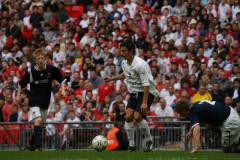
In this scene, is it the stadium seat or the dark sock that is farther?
the stadium seat

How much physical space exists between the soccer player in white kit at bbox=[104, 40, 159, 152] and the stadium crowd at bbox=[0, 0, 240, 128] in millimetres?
4540

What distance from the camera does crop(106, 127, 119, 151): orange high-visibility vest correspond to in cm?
2227

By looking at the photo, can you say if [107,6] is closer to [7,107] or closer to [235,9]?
[235,9]

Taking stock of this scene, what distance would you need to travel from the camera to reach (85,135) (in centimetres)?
2322

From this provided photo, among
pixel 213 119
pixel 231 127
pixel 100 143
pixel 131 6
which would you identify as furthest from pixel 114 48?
pixel 213 119

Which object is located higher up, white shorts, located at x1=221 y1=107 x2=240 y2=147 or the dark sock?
white shorts, located at x1=221 y1=107 x2=240 y2=147

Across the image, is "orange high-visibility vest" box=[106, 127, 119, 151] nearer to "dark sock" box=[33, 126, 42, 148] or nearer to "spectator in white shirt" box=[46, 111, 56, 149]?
"spectator in white shirt" box=[46, 111, 56, 149]

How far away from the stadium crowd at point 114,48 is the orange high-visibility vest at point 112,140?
1.42 metres

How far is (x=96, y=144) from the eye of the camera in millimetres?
19391

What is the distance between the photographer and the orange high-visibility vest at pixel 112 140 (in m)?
22.3

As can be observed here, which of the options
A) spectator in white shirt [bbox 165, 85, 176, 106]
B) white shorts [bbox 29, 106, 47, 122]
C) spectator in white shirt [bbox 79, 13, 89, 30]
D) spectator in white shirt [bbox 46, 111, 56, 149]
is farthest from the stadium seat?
spectator in white shirt [bbox 79, 13, 89, 30]

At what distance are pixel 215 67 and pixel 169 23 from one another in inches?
154

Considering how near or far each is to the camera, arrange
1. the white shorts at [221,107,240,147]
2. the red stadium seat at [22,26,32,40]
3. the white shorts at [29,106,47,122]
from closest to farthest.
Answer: the white shorts at [221,107,240,147] < the white shorts at [29,106,47,122] < the red stadium seat at [22,26,32,40]

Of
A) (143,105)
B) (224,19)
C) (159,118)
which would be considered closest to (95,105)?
(159,118)
